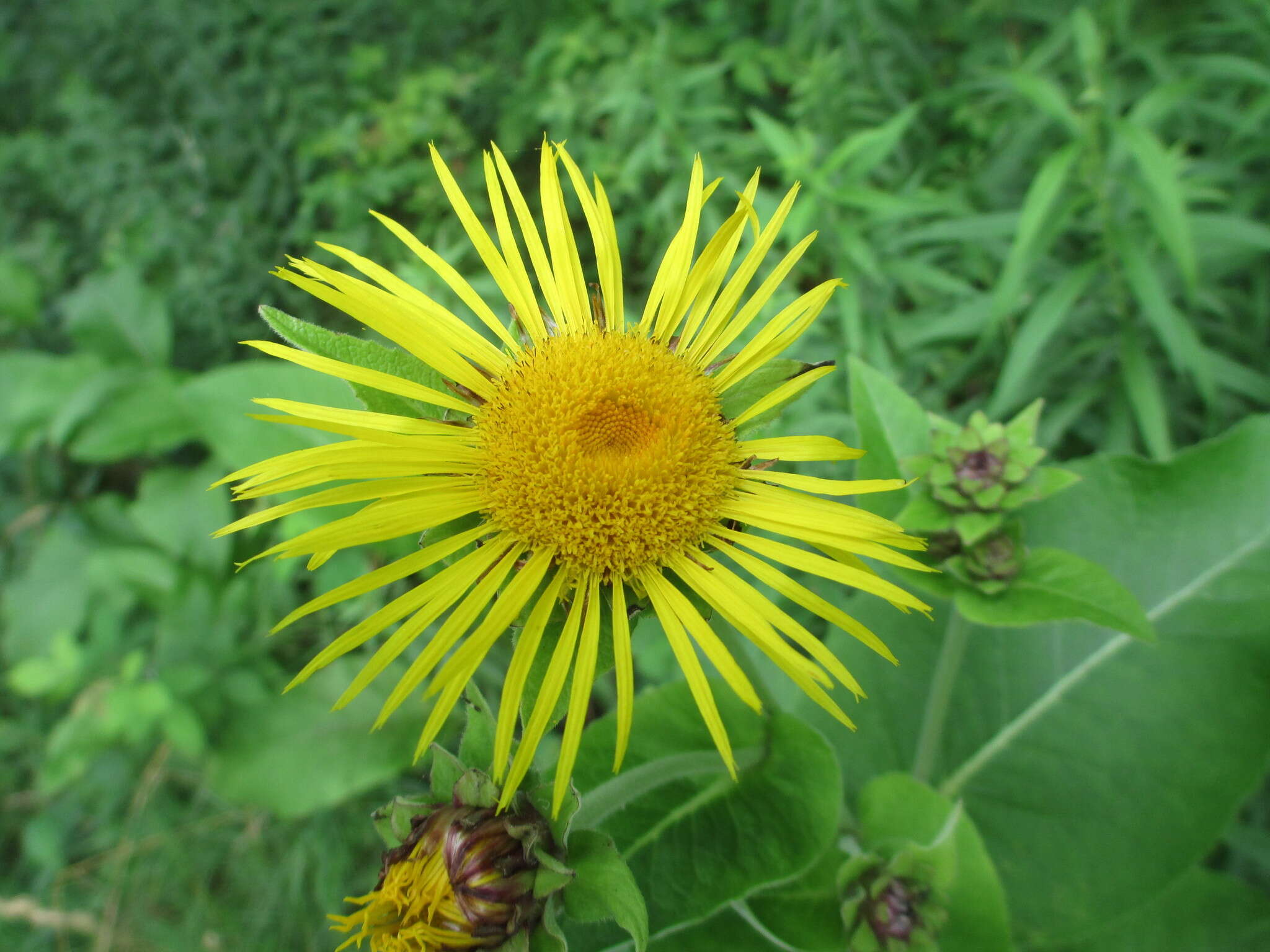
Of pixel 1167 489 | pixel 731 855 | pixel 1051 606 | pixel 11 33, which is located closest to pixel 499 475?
pixel 731 855

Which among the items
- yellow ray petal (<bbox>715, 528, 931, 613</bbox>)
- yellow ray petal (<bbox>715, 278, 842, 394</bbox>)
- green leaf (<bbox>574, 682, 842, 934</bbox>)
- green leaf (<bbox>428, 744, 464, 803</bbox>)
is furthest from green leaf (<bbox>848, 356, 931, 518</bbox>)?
green leaf (<bbox>428, 744, 464, 803</bbox>)

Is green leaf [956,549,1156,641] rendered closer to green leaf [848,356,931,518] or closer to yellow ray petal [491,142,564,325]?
green leaf [848,356,931,518]

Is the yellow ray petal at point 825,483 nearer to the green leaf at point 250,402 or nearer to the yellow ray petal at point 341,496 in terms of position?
the yellow ray petal at point 341,496

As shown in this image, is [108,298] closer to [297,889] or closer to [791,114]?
[297,889]

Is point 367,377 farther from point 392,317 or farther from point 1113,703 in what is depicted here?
point 1113,703

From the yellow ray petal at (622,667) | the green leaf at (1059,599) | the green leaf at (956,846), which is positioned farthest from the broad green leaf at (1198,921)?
the yellow ray petal at (622,667)

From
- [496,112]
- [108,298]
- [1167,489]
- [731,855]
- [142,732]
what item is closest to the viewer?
[731,855]
